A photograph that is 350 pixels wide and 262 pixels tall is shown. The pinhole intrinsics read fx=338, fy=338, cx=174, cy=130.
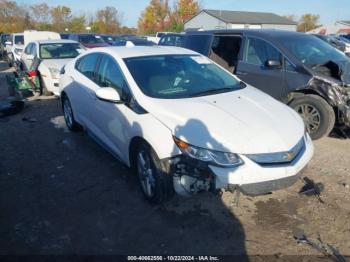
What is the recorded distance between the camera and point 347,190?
4.14 meters

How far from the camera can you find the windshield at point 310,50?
5.91 metres

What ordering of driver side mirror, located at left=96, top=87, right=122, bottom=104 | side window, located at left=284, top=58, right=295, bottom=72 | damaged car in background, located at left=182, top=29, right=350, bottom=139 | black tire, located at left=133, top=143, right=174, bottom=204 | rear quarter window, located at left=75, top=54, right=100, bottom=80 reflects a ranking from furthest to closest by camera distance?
1. side window, located at left=284, top=58, right=295, bottom=72
2. damaged car in background, located at left=182, top=29, right=350, bottom=139
3. rear quarter window, located at left=75, top=54, right=100, bottom=80
4. driver side mirror, located at left=96, top=87, right=122, bottom=104
5. black tire, located at left=133, top=143, right=174, bottom=204

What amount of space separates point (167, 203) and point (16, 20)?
166 feet

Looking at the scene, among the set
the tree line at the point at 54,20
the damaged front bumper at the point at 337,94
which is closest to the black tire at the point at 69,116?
the damaged front bumper at the point at 337,94

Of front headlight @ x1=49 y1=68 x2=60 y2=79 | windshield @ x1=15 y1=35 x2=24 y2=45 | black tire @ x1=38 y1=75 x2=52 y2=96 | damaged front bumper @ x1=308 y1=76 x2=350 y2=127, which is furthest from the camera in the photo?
windshield @ x1=15 y1=35 x2=24 y2=45

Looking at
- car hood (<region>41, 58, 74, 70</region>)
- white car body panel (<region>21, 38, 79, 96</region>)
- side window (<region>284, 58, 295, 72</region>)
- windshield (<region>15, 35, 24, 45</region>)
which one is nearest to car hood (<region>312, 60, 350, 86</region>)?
side window (<region>284, 58, 295, 72</region>)

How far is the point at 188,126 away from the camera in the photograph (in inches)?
130

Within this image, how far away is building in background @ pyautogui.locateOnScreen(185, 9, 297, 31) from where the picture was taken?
5184 centimetres

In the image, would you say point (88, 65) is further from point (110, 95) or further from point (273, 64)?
point (273, 64)

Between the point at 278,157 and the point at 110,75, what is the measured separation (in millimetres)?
2413

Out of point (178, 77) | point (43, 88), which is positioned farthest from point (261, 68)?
point (43, 88)

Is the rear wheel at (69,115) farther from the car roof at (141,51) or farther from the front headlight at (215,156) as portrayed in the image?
the front headlight at (215,156)

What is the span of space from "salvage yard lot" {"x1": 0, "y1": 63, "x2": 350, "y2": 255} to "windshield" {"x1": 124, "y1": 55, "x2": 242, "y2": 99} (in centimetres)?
125

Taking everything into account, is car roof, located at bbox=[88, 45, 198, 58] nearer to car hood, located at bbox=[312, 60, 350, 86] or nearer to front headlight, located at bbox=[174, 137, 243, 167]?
front headlight, located at bbox=[174, 137, 243, 167]
